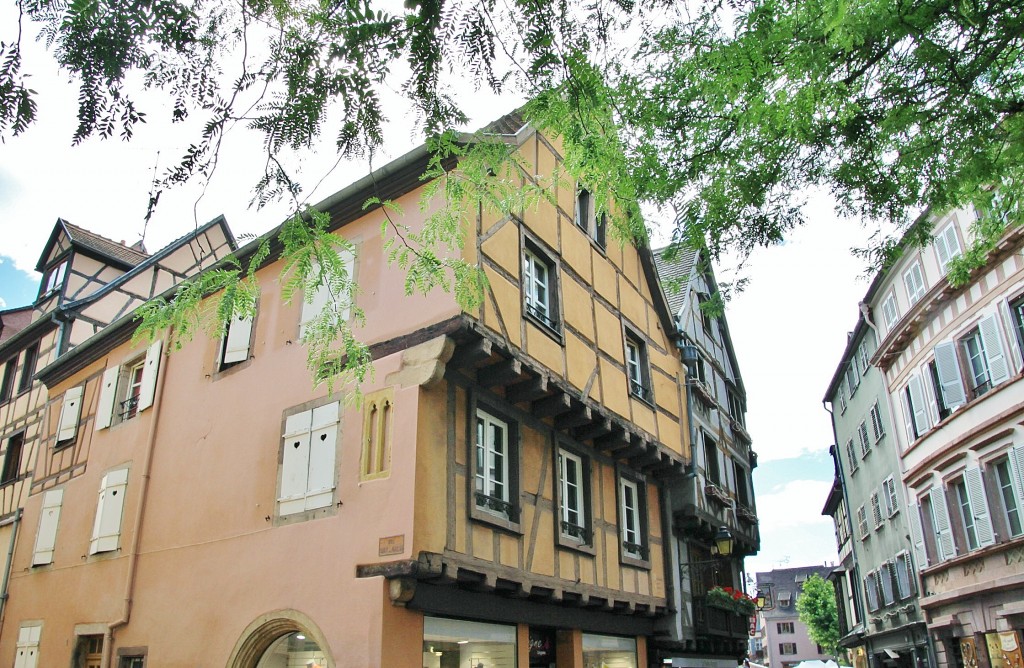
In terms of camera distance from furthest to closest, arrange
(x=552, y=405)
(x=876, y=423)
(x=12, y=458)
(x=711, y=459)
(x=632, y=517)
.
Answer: (x=876, y=423), (x=711, y=459), (x=12, y=458), (x=632, y=517), (x=552, y=405)

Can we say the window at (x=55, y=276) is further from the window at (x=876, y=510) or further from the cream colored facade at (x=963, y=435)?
the window at (x=876, y=510)

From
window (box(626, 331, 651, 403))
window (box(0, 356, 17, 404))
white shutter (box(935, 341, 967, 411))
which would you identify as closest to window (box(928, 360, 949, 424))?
white shutter (box(935, 341, 967, 411))

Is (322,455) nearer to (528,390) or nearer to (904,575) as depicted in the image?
(528,390)

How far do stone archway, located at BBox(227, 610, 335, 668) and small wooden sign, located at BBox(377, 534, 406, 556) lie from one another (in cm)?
133

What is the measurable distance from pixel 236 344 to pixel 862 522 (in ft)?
73.1

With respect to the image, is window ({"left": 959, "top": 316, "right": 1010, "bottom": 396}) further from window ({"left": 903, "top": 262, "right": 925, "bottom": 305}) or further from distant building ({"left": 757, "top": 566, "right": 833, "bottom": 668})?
distant building ({"left": 757, "top": 566, "right": 833, "bottom": 668})

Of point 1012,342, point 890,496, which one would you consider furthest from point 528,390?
point 890,496

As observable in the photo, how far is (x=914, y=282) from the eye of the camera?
1911cm

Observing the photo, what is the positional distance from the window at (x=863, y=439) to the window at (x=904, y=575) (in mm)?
4047

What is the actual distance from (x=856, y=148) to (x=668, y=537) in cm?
942

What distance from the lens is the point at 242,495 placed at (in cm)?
1018

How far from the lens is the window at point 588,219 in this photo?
1327 cm

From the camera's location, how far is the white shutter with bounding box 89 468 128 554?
12.0 metres

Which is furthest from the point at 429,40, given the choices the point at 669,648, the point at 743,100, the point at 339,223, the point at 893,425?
the point at 893,425
